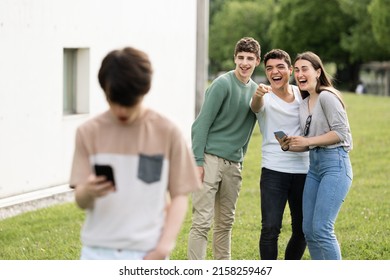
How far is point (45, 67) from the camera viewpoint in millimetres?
13320

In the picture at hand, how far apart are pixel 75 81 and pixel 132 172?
10.5 meters

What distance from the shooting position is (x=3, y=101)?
12.3 metres

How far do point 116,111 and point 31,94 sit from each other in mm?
8753

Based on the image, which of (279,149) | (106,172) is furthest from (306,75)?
(106,172)

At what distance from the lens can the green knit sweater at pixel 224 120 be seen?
298 inches

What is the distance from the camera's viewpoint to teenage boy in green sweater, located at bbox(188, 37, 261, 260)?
24.9 ft

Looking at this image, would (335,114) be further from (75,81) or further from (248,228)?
(75,81)

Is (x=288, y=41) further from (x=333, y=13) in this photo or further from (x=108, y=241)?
(x=108, y=241)

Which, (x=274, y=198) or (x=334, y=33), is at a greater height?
(x=274, y=198)

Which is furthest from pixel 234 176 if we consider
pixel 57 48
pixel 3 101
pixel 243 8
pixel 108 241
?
pixel 243 8

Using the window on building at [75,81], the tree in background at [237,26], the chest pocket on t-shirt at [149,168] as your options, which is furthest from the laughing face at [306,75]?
the tree in background at [237,26]

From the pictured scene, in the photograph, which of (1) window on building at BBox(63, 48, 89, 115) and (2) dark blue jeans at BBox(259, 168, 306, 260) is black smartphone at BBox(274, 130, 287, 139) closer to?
(2) dark blue jeans at BBox(259, 168, 306, 260)

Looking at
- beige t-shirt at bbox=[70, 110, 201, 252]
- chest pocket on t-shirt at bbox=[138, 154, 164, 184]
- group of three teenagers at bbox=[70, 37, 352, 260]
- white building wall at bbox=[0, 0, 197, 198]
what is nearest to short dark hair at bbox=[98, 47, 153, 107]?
beige t-shirt at bbox=[70, 110, 201, 252]

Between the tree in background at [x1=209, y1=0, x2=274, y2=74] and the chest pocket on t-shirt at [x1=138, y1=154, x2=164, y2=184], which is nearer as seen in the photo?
the chest pocket on t-shirt at [x1=138, y1=154, x2=164, y2=184]
